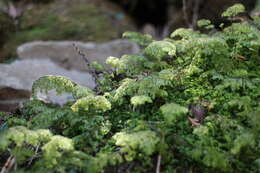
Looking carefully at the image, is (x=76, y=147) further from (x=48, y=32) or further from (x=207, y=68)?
(x=48, y=32)

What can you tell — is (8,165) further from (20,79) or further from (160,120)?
(20,79)

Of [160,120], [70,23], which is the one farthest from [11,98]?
[70,23]

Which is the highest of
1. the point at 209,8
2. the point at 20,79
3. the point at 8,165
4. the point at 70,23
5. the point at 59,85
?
the point at 209,8

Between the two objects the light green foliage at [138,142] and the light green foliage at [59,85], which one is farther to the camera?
the light green foliage at [59,85]

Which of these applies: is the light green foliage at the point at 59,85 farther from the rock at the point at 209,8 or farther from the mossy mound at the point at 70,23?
the mossy mound at the point at 70,23

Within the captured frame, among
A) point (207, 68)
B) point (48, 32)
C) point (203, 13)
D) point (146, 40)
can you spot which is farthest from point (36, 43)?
point (207, 68)

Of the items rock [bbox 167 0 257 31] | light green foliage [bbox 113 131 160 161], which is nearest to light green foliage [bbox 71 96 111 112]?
light green foliage [bbox 113 131 160 161]

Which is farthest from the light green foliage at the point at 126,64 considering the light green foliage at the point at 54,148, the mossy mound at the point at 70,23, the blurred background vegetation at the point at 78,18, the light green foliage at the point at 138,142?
the mossy mound at the point at 70,23
